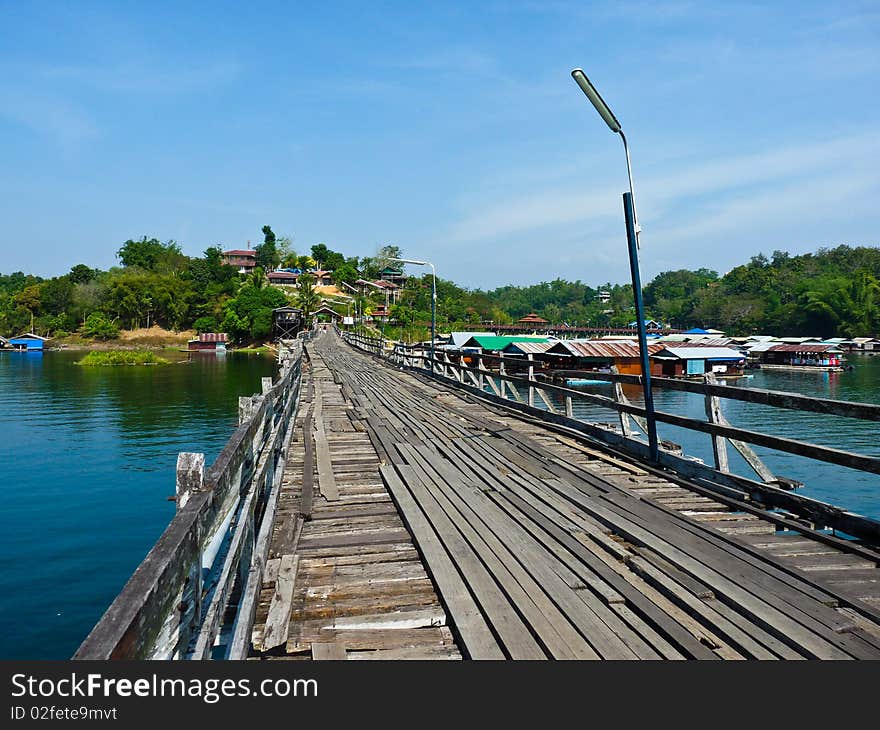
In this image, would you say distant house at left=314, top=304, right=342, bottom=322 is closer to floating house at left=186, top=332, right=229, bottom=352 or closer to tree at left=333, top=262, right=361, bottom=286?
floating house at left=186, top=332, right=229, bottom=352

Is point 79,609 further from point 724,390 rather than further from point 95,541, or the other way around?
point 724,390

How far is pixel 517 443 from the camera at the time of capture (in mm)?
11055

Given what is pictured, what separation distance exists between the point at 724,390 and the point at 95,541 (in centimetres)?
1405

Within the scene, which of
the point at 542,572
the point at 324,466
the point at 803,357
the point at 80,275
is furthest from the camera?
the point at 80,275

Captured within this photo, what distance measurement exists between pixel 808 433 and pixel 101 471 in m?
31.0

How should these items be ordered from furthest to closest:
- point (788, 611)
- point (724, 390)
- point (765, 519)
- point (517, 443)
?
point (517, 443)
point (724, 390)
point (765, 519)
point (788, 611)

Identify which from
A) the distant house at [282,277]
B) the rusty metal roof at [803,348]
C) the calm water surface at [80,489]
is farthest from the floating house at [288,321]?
the rusty metal roof at [803,348]

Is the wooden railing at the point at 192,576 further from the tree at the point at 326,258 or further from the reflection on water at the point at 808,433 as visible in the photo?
the tree at the point at 326,258

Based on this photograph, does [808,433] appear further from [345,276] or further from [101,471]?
[345,276]

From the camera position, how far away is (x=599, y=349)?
5934 centimetres

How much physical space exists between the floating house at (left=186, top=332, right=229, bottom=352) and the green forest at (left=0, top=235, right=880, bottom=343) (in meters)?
2.08

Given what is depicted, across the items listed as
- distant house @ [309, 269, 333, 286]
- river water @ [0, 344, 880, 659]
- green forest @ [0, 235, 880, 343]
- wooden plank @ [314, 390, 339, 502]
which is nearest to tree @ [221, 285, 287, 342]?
green forest @ [0, 235, 880, 343]

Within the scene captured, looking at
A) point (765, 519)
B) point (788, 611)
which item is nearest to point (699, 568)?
point (788, 611)

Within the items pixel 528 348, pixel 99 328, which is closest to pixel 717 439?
pixel 528 348
